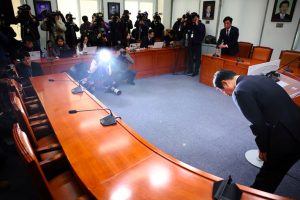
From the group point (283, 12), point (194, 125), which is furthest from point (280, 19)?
point (194, 125)

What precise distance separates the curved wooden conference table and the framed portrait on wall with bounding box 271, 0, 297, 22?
5548 millimetres

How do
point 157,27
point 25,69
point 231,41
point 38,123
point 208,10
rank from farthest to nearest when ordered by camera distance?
point 208,10 < point 157,27 < point 231,41 < point 25,69 < point 38,123

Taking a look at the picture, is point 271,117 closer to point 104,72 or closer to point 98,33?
point 104,72

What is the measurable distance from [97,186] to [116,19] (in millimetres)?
5970

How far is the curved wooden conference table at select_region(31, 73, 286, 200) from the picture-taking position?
1.21m

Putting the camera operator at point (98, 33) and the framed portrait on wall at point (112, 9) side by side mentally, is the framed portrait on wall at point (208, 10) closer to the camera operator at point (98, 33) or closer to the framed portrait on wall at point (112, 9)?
the framed portrait on wall at point (112, 9)

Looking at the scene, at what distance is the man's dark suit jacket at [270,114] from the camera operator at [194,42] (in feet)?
14.6

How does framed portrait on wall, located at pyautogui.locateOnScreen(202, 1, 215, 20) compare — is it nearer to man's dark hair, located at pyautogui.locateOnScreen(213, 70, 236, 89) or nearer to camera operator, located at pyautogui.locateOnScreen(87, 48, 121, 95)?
camera operator, located at pyautogui.locateOnScreen(87, 48, 121, 95)

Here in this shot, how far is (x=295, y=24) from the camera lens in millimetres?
5270

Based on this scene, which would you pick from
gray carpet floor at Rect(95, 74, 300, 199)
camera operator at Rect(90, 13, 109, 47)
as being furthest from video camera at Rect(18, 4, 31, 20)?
gray carpet floor at Rect(95, 74, 300, 199)

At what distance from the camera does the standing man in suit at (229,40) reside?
489 centimetres

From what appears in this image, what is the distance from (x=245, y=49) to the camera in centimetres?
514

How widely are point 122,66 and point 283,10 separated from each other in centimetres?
433

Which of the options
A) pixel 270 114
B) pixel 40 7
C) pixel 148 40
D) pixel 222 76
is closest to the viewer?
pixel 270 114
